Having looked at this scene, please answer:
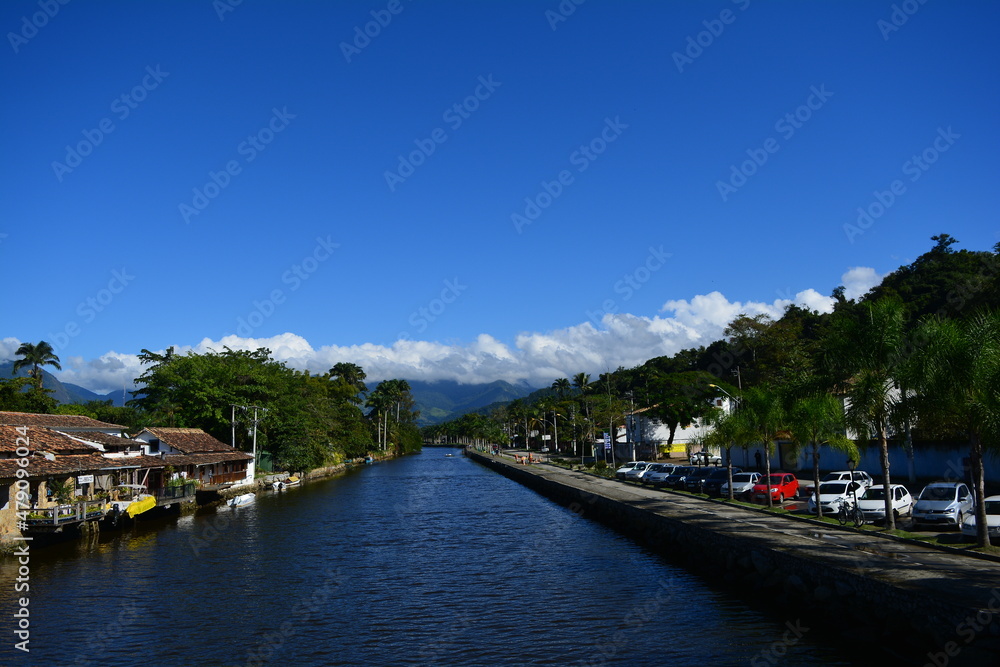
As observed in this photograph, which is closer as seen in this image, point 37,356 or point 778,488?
point 778,488

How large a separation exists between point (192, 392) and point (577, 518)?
1692 inches

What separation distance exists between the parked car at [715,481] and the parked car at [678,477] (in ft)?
11.2

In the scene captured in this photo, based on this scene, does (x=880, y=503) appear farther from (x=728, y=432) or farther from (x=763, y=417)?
(x=728, y=432)

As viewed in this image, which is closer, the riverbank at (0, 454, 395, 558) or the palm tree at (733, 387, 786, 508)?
the riverbank at (0, 454, 395, 558)

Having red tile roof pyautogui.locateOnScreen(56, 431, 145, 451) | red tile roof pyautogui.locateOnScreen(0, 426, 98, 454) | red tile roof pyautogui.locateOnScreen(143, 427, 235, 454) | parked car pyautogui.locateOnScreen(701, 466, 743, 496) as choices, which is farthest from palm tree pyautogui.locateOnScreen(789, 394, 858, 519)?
red tile roof pyautogui.locateOnScreen(143, 427, 235, 454)

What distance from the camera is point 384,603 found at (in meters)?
24.0

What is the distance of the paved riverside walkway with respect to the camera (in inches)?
651

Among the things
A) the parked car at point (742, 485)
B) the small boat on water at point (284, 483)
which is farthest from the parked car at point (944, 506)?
the small boat on water at point (284, 483)

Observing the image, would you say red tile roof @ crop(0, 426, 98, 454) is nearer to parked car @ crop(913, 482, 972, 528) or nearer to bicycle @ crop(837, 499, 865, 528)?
bicycle @ crop(837, 499, 865, 528)

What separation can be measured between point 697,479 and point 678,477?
4600 mm

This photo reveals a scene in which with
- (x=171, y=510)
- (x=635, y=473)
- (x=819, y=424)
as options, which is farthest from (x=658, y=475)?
(x=171, y=510)

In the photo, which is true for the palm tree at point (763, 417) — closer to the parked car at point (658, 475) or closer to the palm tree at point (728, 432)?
the palm tree at point (728, 432)

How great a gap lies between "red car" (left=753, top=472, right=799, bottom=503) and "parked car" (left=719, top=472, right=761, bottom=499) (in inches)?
27.4

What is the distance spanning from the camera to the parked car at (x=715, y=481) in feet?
142
